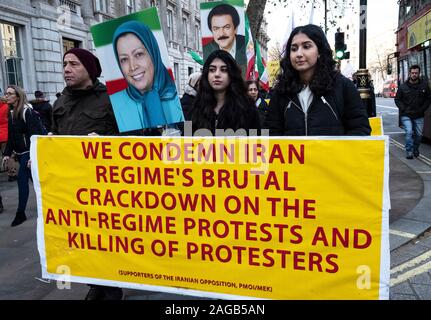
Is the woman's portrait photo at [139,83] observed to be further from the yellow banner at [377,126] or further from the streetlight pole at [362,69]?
the streetlight pole at [362,69]

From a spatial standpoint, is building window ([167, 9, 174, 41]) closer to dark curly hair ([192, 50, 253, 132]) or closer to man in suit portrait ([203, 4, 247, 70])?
man in suit portrait ([203, 4, 247, 70])

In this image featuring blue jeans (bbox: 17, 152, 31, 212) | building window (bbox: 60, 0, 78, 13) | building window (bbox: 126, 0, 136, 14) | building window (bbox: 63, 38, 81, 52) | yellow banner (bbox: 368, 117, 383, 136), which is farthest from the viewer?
building window (bbox: 126, 0, 136, 14)

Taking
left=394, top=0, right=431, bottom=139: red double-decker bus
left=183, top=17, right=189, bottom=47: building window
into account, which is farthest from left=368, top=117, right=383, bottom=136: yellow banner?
left=183, top=17, right=189, bottom=47: building window

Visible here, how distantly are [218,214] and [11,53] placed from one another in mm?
13681

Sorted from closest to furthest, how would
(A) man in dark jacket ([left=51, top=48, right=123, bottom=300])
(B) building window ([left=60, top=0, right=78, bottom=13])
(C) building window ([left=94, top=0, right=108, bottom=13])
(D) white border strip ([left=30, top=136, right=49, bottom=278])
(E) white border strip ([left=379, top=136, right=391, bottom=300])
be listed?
(E) white border strip ([left=379, top=136, right=391, bottom=300]) < (D) white border strip ([left=30, top=136, right=49, bottom=278]) < (A) man in dark jacket ([left=51, top=48, right=123, bottom=300]) < (B) building window ([left=60, top=0, right=78, bottom=13]) < (C) building window ([left=94, top=0, right=108, bottom=13])

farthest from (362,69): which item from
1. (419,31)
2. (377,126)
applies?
(377,126)

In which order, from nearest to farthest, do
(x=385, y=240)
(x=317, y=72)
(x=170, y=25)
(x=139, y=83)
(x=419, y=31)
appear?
(x=385, y=240) < (x=317, y=72) < (x=139, y=83) < (x=419, y=31) < (x=170, y=25)

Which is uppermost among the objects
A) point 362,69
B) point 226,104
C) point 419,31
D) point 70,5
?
point 70,5

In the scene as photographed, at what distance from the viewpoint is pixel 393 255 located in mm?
4000

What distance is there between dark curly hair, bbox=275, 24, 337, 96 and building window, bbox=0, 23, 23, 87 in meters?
12.7

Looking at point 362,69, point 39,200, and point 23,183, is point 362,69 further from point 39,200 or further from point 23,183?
point 39,200

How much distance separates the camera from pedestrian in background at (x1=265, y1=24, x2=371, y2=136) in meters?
2.84

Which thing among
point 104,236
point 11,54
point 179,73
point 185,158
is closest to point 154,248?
point 104,236
